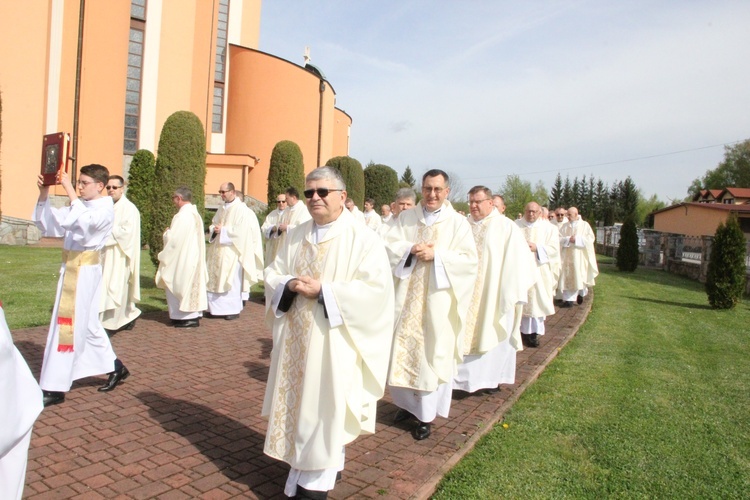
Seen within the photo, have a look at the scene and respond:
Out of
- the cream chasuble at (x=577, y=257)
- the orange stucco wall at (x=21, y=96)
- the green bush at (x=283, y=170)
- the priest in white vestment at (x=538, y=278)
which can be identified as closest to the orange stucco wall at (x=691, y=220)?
the cream chasuble at (x=577, y=257)

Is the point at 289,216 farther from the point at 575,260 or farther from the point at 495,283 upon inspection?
the point at 575,260

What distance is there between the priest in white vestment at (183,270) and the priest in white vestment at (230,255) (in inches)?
36.3

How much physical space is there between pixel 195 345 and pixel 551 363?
16.2 feet

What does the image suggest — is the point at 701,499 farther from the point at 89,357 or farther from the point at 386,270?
the point at 89,357

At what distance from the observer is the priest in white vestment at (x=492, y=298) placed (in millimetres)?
6309

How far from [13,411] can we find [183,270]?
7.43m

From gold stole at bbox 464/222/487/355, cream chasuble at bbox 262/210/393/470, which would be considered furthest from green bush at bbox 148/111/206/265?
cream chasuble at bbox 262/210/393/470

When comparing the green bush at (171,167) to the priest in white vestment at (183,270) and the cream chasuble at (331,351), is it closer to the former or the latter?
the priest in white vestment at (183,270)

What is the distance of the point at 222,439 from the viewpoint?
4793mm

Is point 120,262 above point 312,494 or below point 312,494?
above

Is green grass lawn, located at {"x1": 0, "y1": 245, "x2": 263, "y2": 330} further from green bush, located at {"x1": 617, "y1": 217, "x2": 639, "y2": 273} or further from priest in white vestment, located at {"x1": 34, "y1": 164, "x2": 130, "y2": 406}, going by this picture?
green bush, located at {"x1": 617, "y1": 217, "x2": 639, "y2": 273}

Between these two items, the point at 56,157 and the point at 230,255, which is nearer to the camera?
the point at 56,157

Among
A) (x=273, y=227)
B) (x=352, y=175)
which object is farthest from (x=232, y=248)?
(x=352, y=175)

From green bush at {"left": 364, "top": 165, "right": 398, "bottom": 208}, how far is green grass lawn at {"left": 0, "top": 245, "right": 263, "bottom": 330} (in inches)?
503
